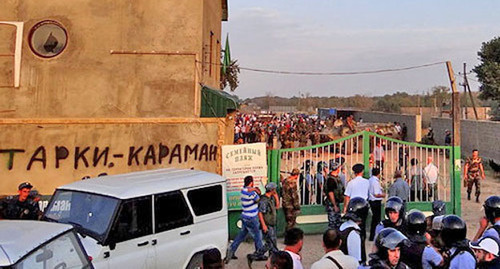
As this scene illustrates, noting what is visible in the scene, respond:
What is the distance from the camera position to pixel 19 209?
668cm

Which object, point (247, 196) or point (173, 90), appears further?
point (173, 90)

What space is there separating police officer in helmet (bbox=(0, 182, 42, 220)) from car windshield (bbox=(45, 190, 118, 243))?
1.32m

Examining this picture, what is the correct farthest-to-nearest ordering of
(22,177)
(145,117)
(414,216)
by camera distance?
1. (145,117)
2. (22,177)
3. (414,216)

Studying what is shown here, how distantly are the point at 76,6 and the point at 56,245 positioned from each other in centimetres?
873

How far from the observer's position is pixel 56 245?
366cm

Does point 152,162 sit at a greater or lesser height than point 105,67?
lesser

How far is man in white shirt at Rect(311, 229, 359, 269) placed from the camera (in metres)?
3.78

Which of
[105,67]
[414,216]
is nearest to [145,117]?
[105,67]

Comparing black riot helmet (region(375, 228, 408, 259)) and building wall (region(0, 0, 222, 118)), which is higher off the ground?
building wall (region(0, 0, 222, 118))

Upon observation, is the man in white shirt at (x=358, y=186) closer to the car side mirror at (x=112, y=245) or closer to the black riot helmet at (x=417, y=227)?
the black riot helmet at (x=417, y=227)

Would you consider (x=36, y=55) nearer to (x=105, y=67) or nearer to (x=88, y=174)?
(x=105, y=67)

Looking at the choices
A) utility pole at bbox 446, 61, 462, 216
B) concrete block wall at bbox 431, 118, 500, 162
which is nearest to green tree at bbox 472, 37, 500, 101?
concrete block wall at bbox 431, 118, 500, 162

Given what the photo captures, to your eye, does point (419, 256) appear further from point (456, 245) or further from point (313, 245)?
point (313, 245)

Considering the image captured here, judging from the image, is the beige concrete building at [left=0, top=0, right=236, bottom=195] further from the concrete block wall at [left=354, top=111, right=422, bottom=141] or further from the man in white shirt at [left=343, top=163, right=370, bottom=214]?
the concrete block wall at [left=354, top=111, right=422, bottom=141]
